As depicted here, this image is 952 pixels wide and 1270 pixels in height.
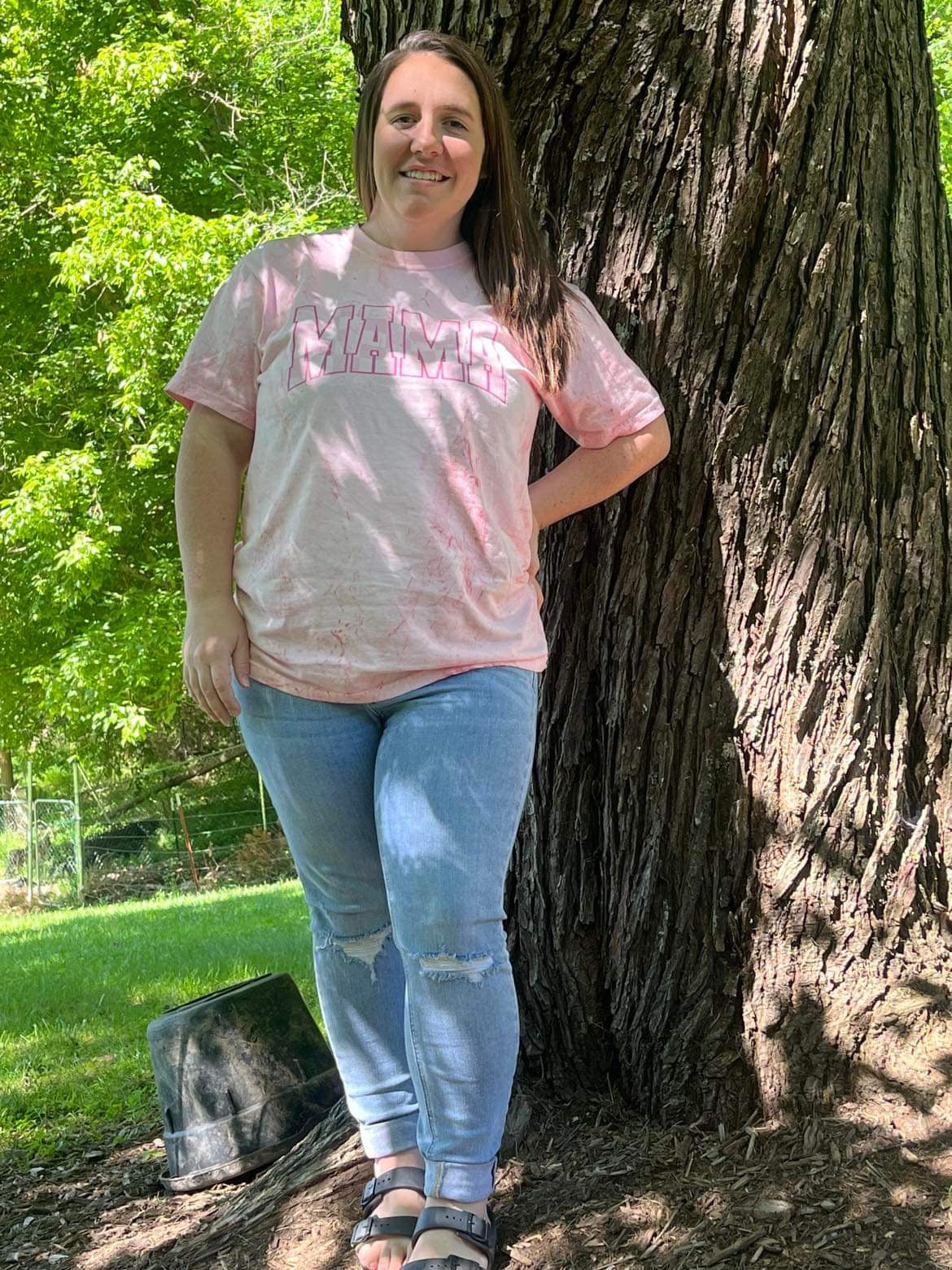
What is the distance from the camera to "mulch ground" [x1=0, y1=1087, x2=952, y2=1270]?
7.45ft

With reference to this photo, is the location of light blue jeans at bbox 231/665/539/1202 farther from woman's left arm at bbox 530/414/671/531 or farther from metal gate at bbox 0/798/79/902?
metal gate at bbox 0/798/79/902

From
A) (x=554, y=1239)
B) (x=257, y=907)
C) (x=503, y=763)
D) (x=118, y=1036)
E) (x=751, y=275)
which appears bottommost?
(x=257, y=907)

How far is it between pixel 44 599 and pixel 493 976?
14.2 m

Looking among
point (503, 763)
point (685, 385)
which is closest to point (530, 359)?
point (685, 385)

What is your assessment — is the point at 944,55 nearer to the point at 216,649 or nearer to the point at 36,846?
the point at 216,649

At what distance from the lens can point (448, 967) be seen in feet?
7.12

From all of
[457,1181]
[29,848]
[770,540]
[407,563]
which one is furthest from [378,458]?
[29,848]

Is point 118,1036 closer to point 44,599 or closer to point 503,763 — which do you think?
point 503,763

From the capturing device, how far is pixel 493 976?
2.21 meters

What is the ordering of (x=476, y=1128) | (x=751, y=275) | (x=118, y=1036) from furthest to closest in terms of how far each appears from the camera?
(x=118, y=1036)
(x=751, y=275)
(x=476, y=1128)

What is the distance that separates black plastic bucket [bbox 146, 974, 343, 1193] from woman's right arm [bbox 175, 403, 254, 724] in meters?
1.10

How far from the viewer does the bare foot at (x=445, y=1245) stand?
2.19 metres

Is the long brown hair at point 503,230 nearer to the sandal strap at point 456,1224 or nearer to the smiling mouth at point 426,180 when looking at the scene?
the smiling mouth at point 426,180

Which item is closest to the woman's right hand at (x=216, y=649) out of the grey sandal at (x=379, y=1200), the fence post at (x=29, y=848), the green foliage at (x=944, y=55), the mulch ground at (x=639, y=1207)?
the grey sandal at (x=379, y=1200)
